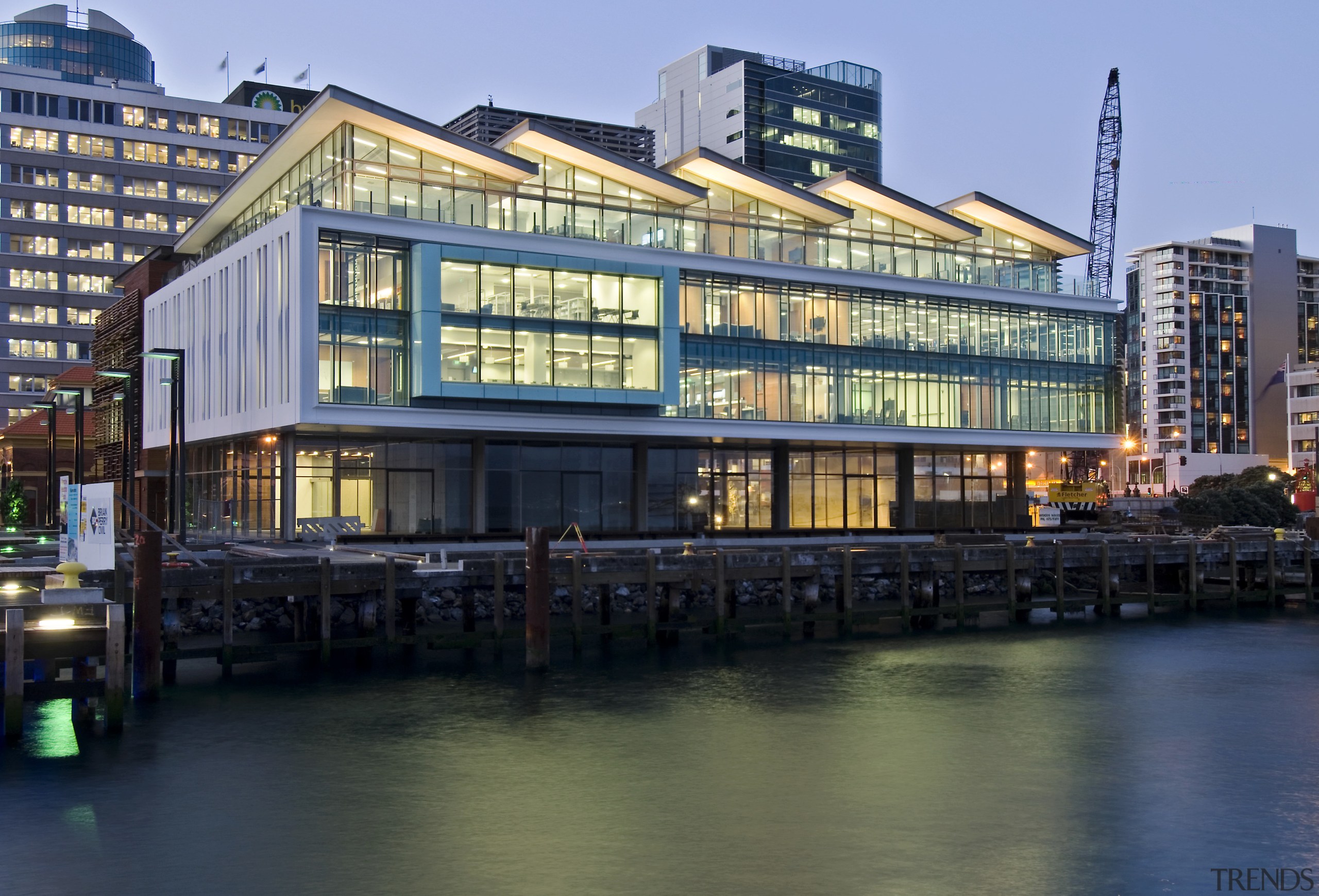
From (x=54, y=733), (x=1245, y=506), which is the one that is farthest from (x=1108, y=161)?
(x=54, y=733)

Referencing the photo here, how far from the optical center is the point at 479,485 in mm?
55938

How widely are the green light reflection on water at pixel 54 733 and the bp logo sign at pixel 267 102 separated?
125 meters

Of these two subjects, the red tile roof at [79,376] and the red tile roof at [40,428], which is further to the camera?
the red tile roof at [40,428]

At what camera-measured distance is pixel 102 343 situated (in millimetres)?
85438

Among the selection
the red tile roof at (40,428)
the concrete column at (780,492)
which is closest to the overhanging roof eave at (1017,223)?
the concrete column at (780,492)

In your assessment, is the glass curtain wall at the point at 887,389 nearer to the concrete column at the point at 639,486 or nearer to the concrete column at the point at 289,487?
the concrete column at the point at 639,486

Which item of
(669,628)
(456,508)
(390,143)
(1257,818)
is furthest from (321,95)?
(1257,818)

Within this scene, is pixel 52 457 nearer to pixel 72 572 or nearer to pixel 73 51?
pixel 72 572

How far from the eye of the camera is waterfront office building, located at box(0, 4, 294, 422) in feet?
403

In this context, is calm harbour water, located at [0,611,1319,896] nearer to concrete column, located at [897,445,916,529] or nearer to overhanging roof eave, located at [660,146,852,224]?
overhanging roof eave, located at [660,146,852,224]

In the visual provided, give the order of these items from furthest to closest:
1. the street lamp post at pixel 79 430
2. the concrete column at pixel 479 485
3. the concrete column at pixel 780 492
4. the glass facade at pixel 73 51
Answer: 1. the glass facade at pixel 73 51
2. the concrete column at pixel 780 492
3. the concrete column at pixel 479 485
4. the street lamp post at pixel 79 430

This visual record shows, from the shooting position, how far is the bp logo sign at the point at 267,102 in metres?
142

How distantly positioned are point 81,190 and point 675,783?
123 meters

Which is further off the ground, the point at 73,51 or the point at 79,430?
the point at 73,51
